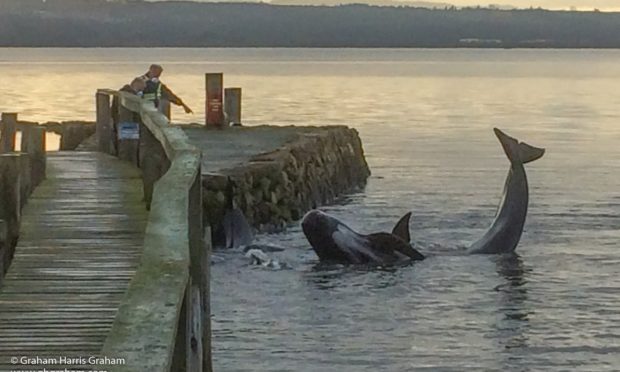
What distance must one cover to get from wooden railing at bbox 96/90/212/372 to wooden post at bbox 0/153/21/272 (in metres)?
1.25

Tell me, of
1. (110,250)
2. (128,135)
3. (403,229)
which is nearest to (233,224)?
(403,229)

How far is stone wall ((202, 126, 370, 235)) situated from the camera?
2397cm

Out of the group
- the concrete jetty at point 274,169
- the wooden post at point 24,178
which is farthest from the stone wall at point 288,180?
the wooden post at point 24,178

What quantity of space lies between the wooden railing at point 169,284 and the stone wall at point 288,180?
35.8 feet

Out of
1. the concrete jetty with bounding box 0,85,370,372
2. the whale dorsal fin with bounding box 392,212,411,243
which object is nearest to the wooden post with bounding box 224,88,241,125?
the whale dorsal fin with bounding box 392,212,411,243

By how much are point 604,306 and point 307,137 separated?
13996mm

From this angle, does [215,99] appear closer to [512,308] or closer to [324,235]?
[324,235]

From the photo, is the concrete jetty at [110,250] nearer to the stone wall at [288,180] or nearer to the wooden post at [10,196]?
the wooden post at [10,196]

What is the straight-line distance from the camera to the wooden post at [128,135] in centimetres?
1786

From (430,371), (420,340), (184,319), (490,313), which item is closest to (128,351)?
(184,319)

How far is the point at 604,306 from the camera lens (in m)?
20.8

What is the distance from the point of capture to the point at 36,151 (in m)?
15.3

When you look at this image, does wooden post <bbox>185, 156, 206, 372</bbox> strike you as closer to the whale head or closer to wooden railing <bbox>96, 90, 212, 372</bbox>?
wooden railing <bbox>96, 90, 212, 372</bbox>

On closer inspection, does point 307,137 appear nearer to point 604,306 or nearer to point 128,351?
point 604,306
